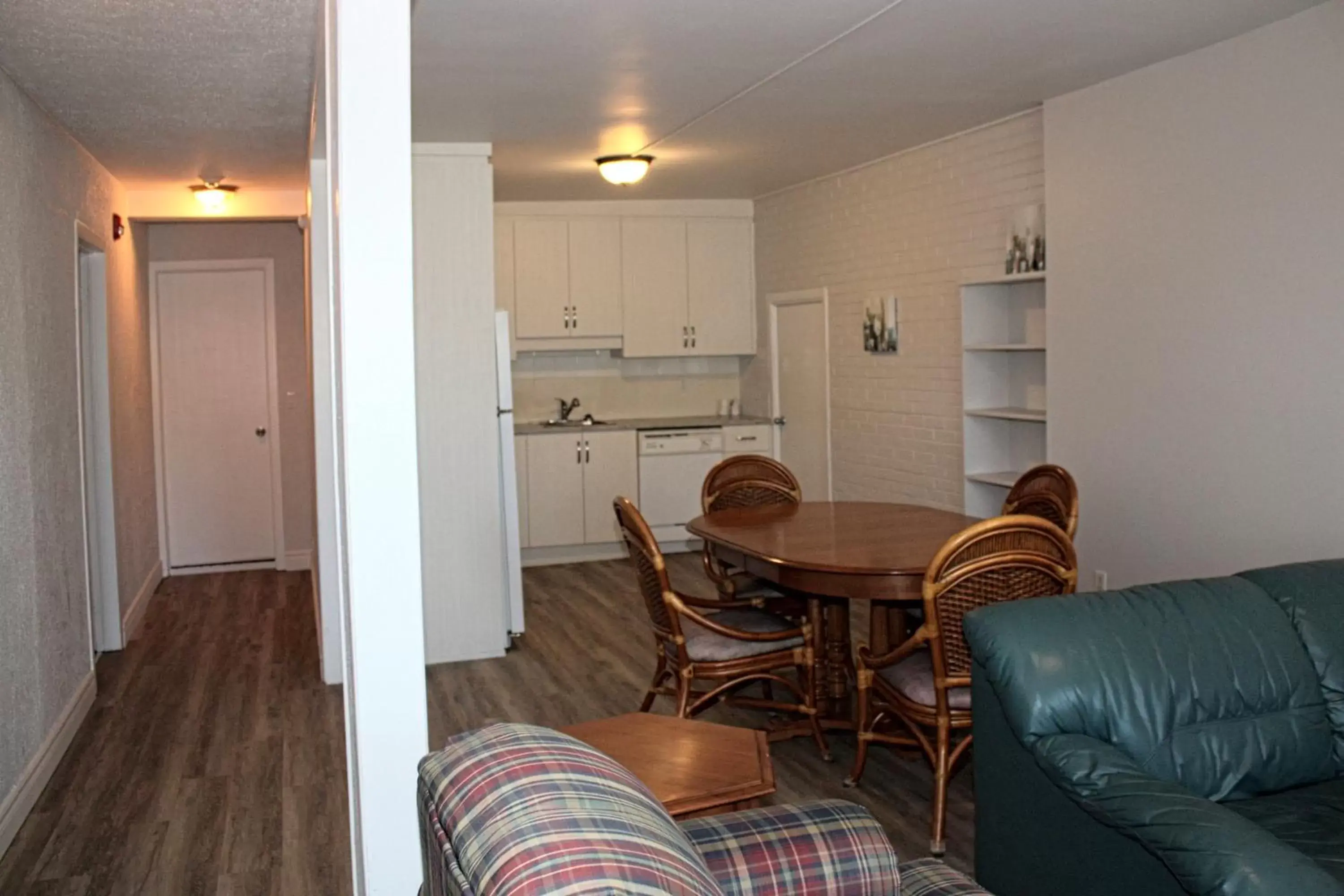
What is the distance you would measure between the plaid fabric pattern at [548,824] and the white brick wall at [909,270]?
462cm

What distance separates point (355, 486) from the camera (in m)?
2.22

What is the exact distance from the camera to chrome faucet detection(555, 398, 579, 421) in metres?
8.62

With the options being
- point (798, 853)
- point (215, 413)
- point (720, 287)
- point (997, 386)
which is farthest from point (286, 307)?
point (798, 853)

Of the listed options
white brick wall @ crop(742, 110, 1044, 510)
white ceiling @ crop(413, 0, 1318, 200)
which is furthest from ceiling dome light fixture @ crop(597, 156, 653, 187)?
white brick wall @ crop(742, 110, 1044, 510)

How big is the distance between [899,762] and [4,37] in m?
3.68

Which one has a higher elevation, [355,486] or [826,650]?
[355,486]

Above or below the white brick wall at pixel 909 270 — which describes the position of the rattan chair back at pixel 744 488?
below

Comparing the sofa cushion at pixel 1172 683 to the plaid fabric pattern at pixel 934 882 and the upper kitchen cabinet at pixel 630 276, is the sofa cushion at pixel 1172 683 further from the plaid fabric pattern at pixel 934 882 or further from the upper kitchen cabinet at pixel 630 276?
the upper kitchen cabinet at pixel 630 276

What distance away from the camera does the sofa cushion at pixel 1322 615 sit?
114 inches

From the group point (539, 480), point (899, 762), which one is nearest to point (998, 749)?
point (899, 762)

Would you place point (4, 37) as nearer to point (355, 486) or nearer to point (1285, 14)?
point (355, 486)

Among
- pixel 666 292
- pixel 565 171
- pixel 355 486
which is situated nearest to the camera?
pixel 355 486

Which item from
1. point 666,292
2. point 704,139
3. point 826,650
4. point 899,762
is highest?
point 704,139

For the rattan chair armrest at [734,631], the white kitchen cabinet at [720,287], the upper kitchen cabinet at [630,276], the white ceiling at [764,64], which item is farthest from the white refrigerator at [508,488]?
the white kitchen cabinet at [720,287]
